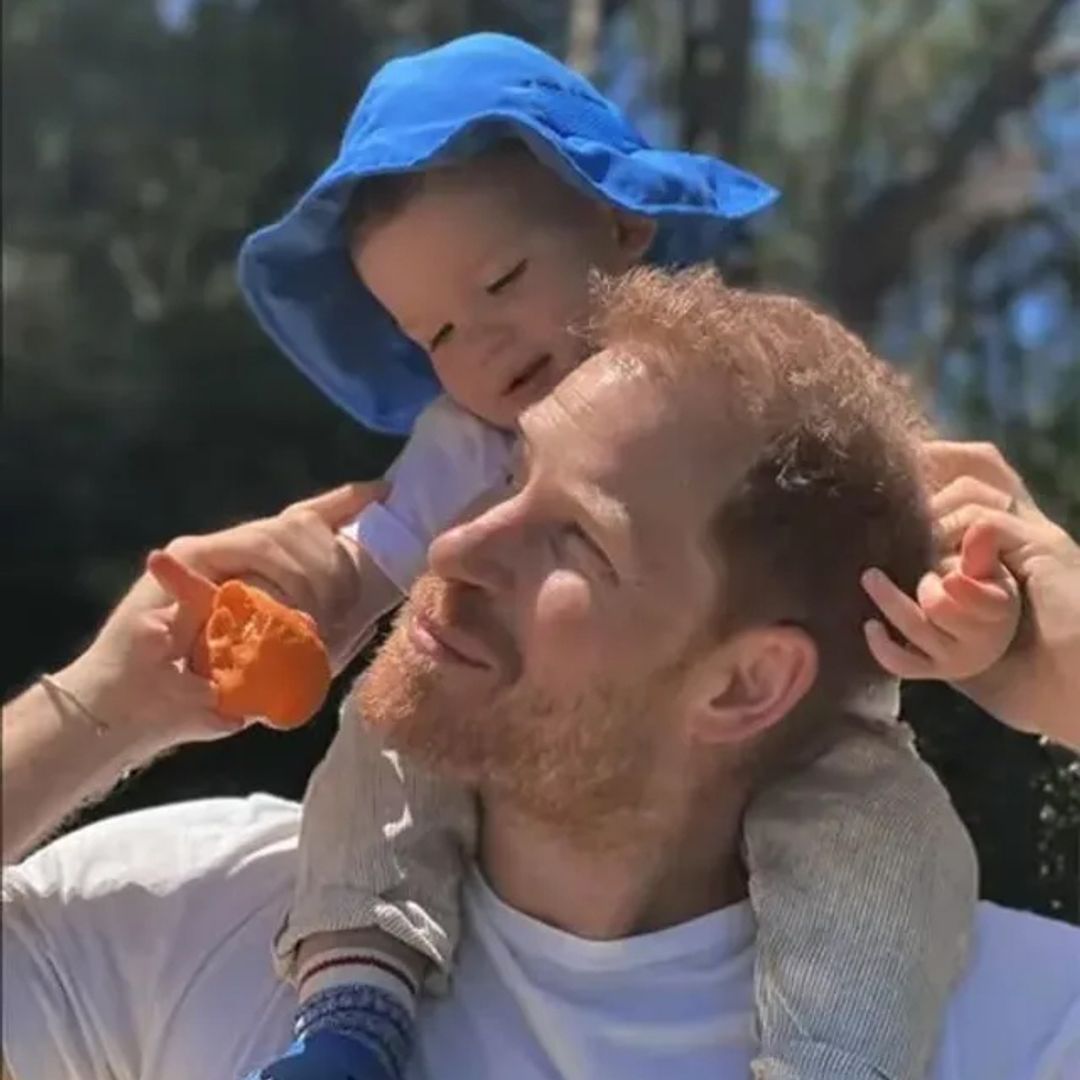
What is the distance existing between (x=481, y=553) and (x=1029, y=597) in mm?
314

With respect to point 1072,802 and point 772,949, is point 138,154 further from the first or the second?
point 772,949

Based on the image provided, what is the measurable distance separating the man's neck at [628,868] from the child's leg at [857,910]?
0.03 m

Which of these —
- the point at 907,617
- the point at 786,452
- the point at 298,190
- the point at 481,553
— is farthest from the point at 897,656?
the point at 298,190

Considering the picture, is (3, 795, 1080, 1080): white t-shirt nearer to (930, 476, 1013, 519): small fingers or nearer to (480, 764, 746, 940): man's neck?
(480, 764, 746, 940): man's neck

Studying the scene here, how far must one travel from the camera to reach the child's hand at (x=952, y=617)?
1086 millimetres

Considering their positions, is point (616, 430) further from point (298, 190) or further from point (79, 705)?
point (298, 190)

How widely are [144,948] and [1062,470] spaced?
137cm

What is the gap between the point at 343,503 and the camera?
1.22 meters

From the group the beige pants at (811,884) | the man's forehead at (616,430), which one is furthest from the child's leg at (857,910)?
the man's forehead at (616,430)

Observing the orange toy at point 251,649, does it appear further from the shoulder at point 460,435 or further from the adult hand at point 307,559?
the shoulder at point 460,435

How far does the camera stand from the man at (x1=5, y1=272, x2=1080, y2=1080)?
1090 millimetres

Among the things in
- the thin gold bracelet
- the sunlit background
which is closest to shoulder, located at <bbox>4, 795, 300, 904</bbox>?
the thin gold bracelet

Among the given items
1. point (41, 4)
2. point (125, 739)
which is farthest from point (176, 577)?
point (41, 4)

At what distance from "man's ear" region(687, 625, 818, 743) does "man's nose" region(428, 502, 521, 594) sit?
4.9 inches
